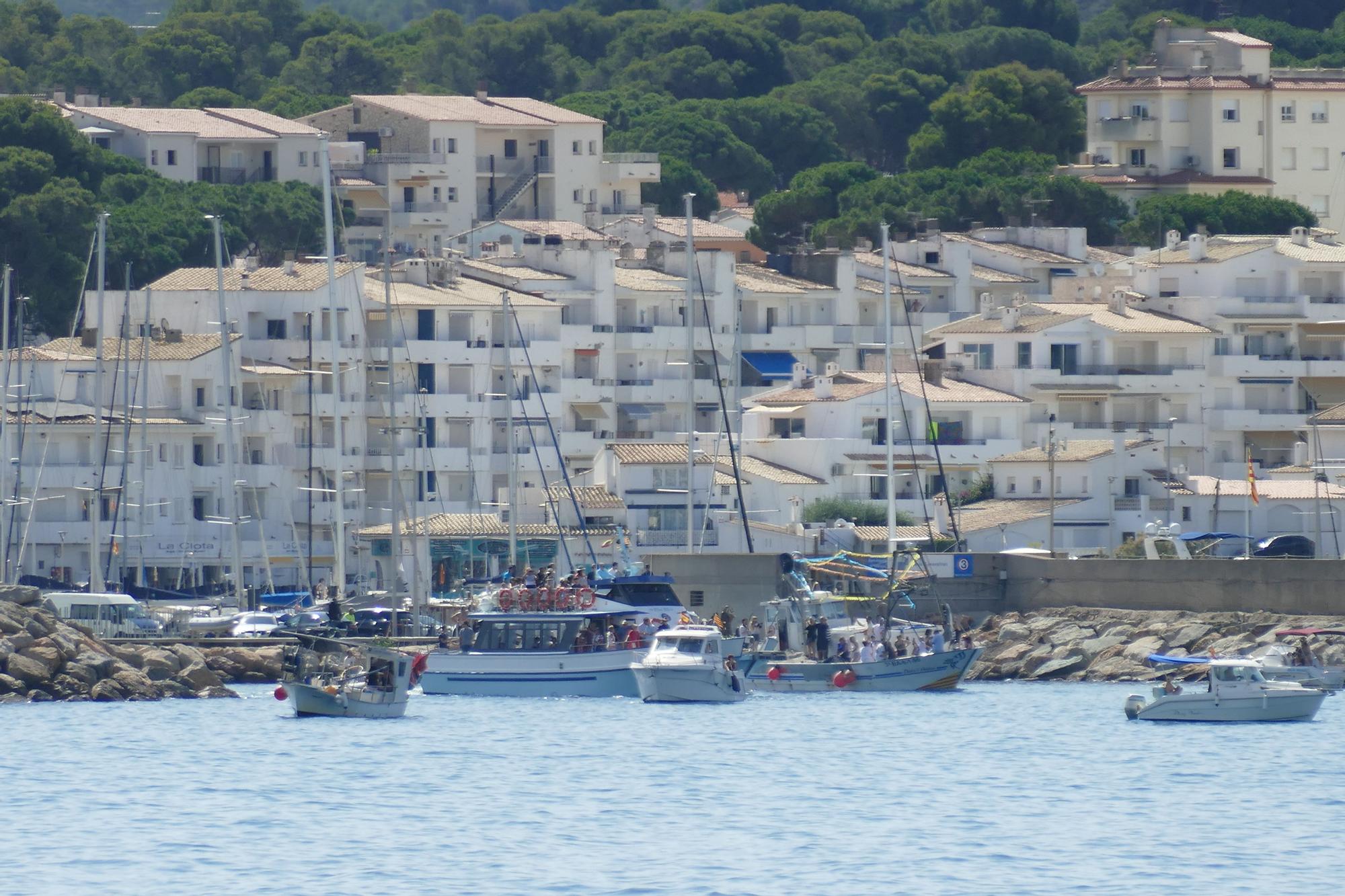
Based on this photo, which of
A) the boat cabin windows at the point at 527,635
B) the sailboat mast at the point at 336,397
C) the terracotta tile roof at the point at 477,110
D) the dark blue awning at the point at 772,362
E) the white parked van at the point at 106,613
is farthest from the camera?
the terracotta tile roof at the point at 477,110

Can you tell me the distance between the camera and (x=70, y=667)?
6512 cm

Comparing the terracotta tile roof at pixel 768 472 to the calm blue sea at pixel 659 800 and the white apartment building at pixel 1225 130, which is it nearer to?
the calm blue sea at pixel 659 800

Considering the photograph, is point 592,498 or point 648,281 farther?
point 648,281

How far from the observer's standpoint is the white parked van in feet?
238

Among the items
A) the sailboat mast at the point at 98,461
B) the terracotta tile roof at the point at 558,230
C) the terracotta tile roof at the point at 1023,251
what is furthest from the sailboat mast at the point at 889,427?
the terracotta tile roof at the point at 558,230

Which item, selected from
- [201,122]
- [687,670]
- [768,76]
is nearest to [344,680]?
[687,670]

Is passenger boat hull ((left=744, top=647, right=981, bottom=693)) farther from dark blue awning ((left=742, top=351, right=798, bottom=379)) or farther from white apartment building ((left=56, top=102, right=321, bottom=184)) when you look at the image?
white apartment building ((left=56, top=102, right=321, bottom=184))

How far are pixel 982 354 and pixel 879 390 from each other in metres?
6.67

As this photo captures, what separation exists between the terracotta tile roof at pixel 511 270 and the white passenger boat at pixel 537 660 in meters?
35.2

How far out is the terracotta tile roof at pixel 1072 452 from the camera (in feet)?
293

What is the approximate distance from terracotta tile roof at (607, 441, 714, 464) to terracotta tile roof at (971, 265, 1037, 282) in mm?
22689

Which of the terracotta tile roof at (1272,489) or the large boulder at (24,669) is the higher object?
the terracotta tile roof at (1272,489)

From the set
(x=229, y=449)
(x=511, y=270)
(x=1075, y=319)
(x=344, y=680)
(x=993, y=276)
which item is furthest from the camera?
(x=993, y=276)

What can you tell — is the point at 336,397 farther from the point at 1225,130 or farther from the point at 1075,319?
the point at 1225,130
